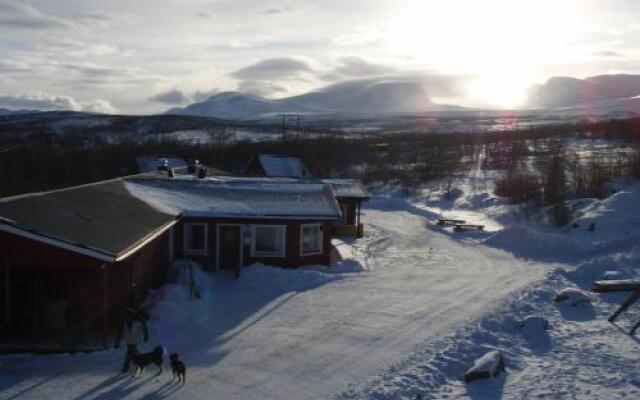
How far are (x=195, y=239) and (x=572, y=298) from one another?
12.8 m

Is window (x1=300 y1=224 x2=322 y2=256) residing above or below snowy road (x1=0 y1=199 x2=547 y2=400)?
above

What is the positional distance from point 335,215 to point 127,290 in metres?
9.74

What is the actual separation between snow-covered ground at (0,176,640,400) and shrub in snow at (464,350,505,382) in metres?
0.15

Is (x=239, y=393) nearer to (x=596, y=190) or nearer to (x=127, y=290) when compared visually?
(x=127, y=290)

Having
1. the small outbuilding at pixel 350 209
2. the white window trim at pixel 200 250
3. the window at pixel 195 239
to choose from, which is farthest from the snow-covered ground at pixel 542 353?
the small outbuilding at pixel 350 209

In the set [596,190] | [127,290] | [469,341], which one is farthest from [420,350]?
[596,190]

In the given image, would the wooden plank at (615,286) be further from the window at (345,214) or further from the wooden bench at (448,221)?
the wooden bench at (448,221)

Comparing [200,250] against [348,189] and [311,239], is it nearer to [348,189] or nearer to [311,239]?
[311,239]

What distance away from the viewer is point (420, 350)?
15445 millimetres

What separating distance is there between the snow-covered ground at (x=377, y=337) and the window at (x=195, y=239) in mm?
1742

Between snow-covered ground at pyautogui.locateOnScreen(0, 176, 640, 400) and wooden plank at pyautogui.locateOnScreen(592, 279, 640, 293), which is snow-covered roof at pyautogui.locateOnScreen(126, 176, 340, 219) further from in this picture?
wooden plank at pyautogui.locateOnScreen(592, 279, 640, 293)

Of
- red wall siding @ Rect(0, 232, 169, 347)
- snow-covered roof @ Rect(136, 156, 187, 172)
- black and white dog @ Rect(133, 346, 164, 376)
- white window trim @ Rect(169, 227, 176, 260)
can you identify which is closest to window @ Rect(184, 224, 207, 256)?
white window trim @ Rect(169, 227, 176, 260)

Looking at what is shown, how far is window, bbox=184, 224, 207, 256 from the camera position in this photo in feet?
83.0

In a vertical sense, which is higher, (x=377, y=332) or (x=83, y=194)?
(x=83, y=194)
